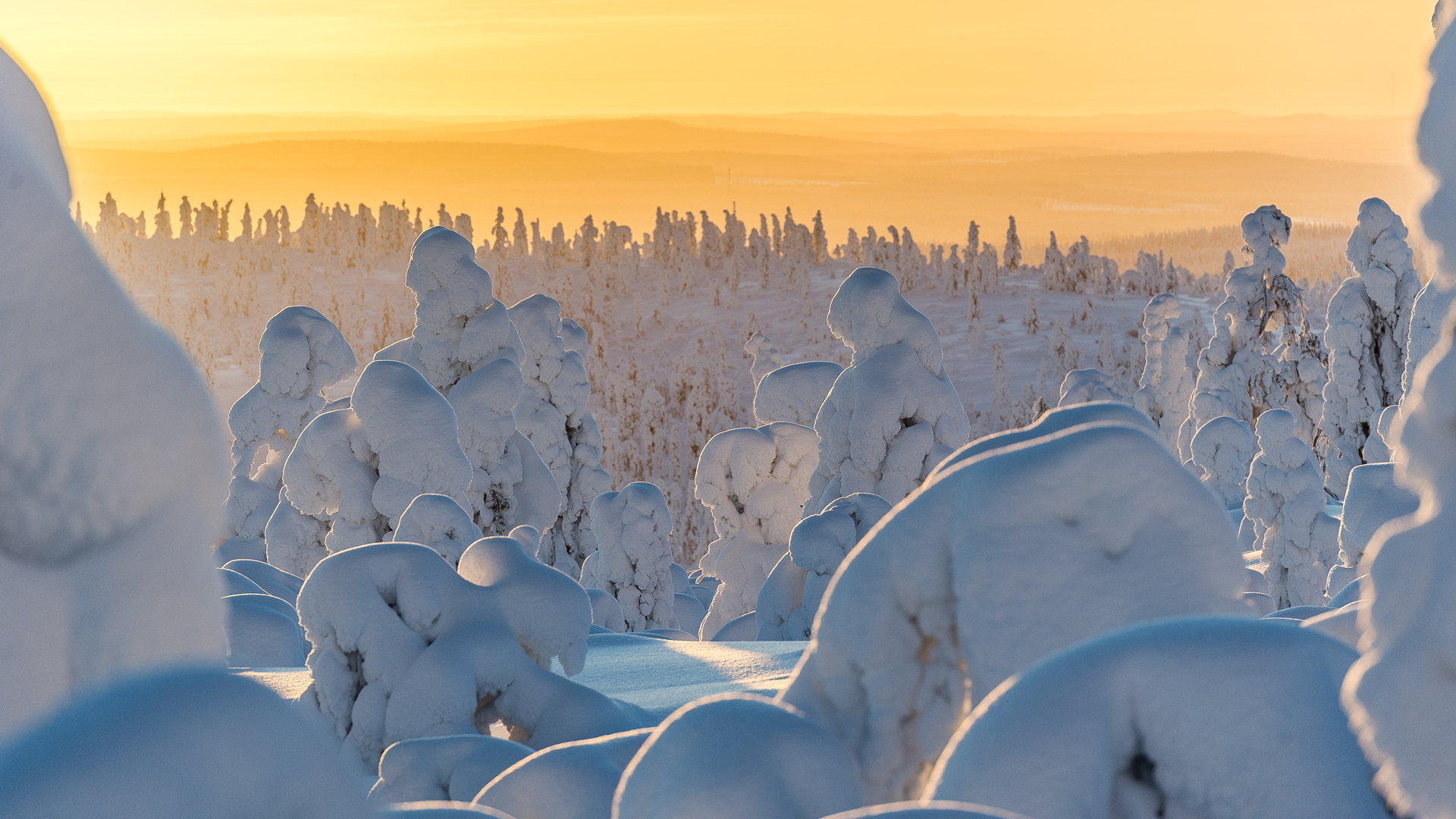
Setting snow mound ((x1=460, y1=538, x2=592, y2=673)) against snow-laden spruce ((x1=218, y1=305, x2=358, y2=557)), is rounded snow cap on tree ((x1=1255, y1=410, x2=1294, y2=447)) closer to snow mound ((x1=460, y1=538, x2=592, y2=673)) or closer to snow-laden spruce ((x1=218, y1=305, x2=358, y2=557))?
snow mound ((x1=460, y1=538, x2=592, y2=673))

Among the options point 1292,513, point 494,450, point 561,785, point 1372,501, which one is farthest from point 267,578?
point 1292,513

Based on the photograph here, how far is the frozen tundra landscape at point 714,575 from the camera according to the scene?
175 cm

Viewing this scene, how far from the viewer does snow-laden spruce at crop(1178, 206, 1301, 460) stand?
1056 inches

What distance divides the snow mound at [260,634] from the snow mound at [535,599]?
421cm

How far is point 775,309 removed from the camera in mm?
101062

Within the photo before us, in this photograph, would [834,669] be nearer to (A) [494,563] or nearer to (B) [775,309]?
(A) [494,563]

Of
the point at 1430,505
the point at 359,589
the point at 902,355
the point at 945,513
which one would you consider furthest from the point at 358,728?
the point at 902,355

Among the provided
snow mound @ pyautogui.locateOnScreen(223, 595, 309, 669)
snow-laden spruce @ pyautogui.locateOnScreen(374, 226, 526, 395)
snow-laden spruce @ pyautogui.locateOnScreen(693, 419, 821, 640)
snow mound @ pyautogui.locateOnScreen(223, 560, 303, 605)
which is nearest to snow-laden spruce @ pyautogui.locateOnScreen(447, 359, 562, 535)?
snow-laden spruce @ pyautogui.locateOnScreen(374, 226, 526, 395)

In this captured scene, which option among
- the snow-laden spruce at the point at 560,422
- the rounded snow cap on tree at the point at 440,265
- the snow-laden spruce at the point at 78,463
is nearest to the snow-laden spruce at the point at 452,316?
the rounded snow cap on tree at the point at 440,265

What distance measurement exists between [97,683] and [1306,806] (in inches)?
109

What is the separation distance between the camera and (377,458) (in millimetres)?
15812

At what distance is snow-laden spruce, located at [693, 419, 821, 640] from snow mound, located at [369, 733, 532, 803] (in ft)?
40.8

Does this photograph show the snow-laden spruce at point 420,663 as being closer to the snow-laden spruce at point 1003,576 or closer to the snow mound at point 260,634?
the snow mound at point 260,634

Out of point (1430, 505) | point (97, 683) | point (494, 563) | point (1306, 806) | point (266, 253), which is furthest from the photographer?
point (266, 253)
